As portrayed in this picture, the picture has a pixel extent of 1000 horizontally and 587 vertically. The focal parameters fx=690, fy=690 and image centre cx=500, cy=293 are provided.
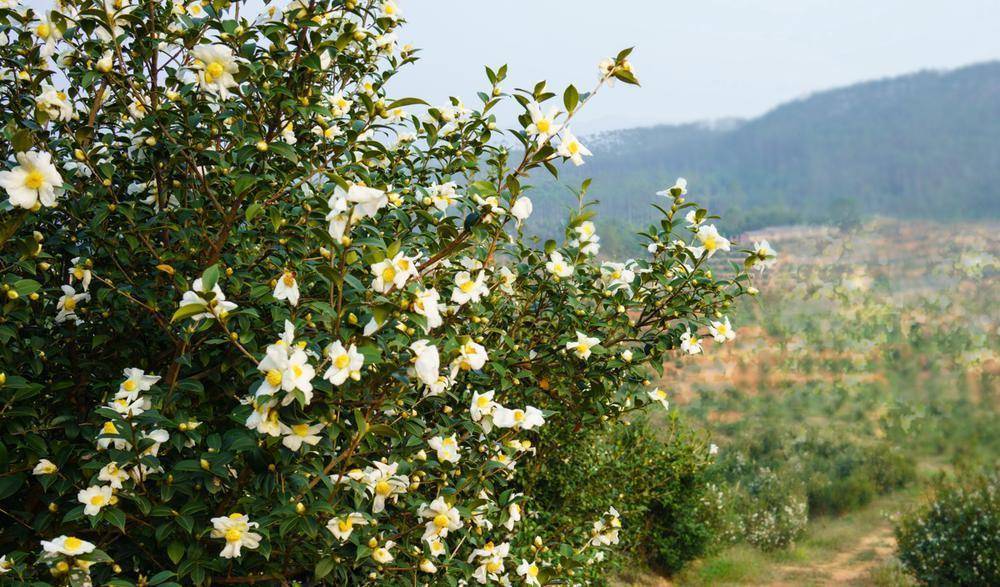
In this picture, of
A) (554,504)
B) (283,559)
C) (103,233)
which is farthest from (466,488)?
(554,504)

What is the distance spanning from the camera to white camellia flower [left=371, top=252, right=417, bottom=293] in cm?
108

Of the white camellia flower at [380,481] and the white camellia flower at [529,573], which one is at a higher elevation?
the white camellia flower at [380,481]

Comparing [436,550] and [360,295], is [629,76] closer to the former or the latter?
[360,295]

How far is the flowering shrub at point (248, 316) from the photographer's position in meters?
1.14

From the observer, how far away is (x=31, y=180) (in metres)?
1.13

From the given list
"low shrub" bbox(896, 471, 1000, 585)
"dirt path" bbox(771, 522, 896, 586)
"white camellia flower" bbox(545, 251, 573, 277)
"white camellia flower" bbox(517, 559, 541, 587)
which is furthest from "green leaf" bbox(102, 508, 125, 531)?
"dirt path" bbox(771, 522, 896, 586)

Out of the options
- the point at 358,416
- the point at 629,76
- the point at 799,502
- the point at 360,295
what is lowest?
the point at 799,502

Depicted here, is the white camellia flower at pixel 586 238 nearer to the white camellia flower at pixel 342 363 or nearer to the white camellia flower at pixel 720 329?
the white camellia flower at pixel 720 329

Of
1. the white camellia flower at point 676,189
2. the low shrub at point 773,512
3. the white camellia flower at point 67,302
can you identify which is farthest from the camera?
the low shrub at point 773,512

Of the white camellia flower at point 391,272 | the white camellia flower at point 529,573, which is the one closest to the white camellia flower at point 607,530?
the white camellia flower at point 529,573

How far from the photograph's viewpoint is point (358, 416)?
42.9 inches

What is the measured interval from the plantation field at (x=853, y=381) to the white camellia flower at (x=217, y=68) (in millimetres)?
5807

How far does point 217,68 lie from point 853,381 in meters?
9.99

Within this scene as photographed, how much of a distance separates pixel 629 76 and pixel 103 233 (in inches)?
45.9
